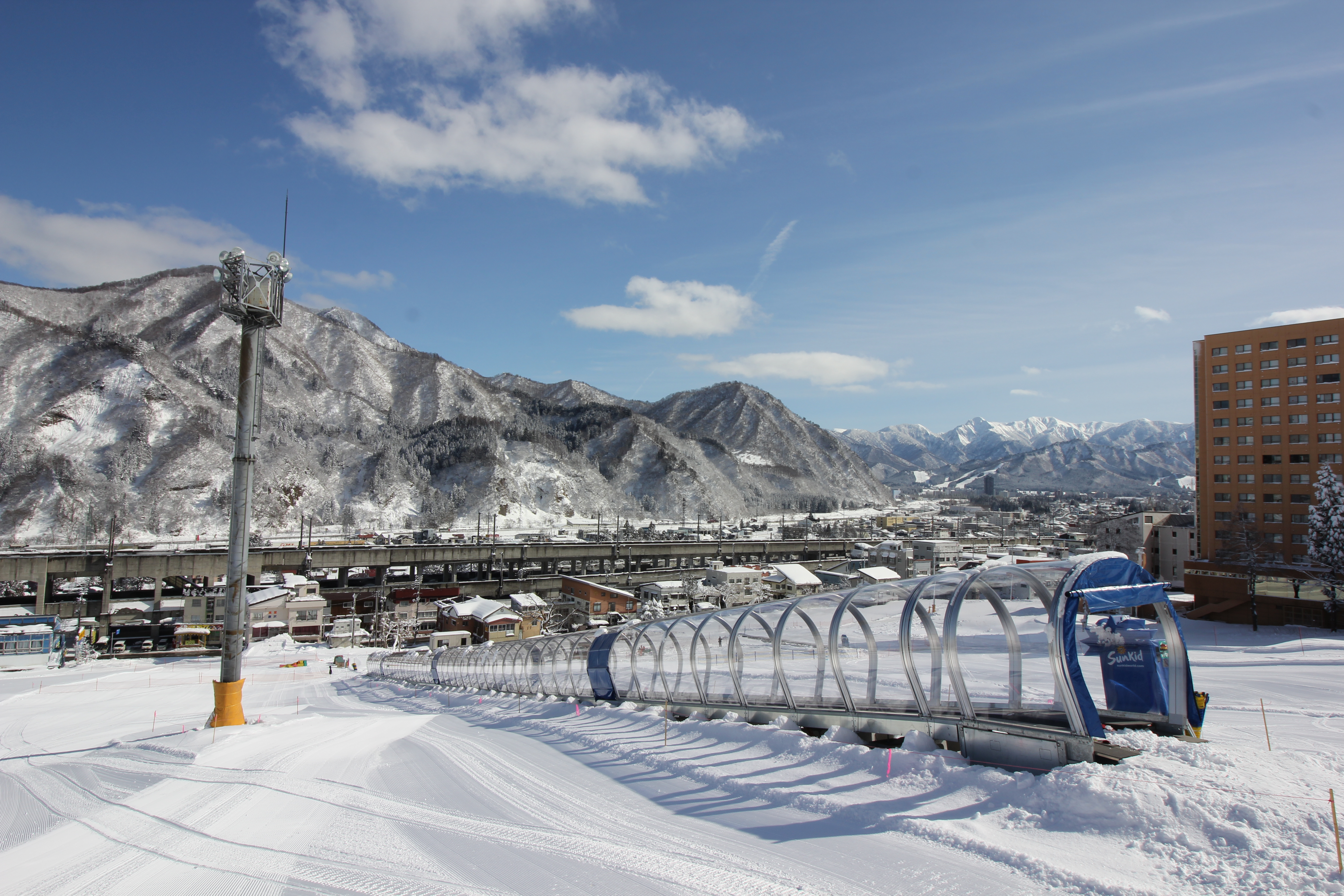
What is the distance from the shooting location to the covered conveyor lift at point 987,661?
18.4 feet

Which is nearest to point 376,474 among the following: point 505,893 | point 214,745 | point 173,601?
point 173,601

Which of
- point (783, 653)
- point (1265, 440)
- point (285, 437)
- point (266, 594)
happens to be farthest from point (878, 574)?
point (285, 437)

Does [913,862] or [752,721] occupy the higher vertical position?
[913,862]

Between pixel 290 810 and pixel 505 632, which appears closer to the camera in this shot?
pixel 290 810

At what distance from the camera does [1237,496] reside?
3581 cm

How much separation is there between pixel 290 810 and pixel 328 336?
20850cm

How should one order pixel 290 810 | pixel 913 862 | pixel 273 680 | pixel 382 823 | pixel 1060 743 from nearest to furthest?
pixel 913 862 → pixel 1060 743 → pixel 382 823 → pixel 290 810 → pixel 273 680

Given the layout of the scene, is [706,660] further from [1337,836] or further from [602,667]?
[1337,836]

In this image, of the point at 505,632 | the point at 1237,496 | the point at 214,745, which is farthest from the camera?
the point at 505,632

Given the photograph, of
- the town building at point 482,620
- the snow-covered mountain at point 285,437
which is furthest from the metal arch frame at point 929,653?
the snow-covered mountain at point 285,437

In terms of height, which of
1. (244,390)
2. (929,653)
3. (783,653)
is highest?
(244,390)

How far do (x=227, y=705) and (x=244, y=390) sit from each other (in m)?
6.86

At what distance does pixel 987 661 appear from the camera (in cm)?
603

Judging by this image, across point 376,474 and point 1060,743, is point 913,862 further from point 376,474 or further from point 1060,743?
point 376,474
